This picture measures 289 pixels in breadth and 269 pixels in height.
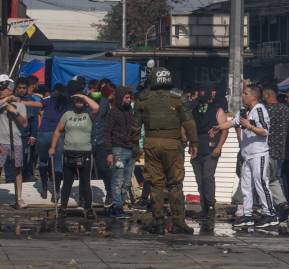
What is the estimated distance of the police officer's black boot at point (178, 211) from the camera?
13.1m

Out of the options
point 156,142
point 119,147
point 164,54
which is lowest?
point 119,147

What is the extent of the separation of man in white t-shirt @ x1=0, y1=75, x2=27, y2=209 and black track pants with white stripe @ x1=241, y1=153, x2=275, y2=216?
11.0 feet

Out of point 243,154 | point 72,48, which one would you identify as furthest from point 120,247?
point 72,48

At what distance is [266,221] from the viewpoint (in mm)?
14086

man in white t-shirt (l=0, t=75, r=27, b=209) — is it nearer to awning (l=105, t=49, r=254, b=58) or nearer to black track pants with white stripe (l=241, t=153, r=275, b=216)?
black track pants with white stripe (l=241, t=153, r=275, b=216)

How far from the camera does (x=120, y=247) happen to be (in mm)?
11719

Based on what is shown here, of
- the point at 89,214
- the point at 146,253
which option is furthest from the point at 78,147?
the point at 146,253

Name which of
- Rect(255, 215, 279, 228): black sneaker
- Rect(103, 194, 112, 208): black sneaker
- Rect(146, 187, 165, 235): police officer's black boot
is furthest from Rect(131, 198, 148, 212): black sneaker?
Rect(146, 187, 165, 235): police officer's black boot

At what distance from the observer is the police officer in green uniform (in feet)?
43.2

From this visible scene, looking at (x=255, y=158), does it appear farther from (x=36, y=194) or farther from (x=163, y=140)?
(x=36, y=194)

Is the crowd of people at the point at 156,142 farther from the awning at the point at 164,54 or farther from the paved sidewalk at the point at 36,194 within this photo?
the awning at the point at 164,54

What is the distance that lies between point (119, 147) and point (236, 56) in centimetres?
556

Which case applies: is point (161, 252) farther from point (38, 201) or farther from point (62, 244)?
point (38, 201)

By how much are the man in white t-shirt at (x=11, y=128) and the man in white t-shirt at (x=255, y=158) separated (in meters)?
3.31
